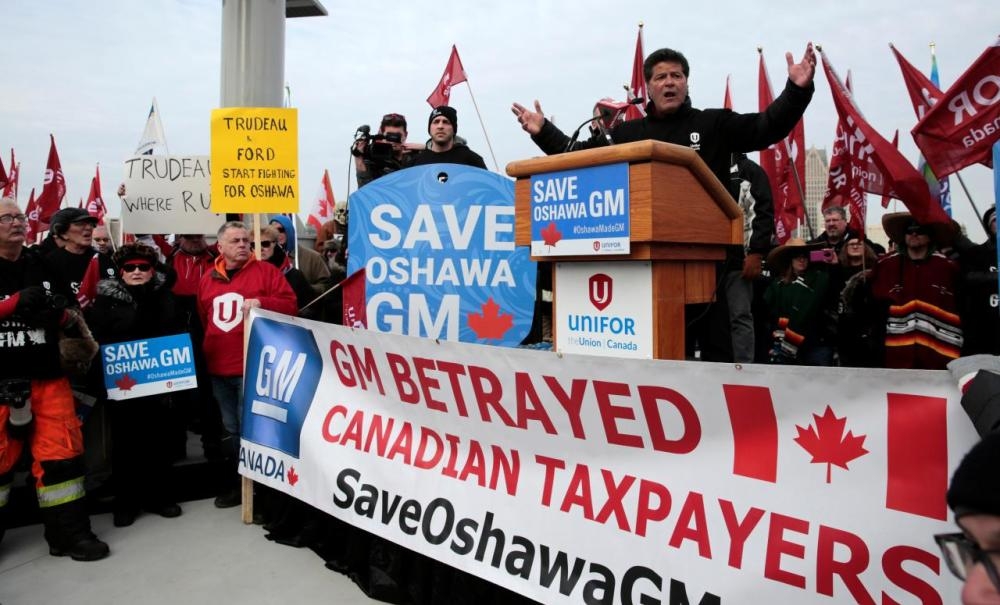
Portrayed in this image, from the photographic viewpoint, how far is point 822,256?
5.57 metres

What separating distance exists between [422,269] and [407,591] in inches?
56.9

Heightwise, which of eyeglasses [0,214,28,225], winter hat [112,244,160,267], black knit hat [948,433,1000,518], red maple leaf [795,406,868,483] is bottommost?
red maple leaf [795,406,868,483]

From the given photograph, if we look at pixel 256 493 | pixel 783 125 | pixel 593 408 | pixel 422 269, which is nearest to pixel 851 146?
pixel 783 125

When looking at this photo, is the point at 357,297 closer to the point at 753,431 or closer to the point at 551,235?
the point at 551,235

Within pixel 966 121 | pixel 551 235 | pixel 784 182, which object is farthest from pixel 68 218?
pixel 784 182

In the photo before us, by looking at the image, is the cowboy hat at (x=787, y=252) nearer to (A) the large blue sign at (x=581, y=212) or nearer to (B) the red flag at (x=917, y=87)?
(B) the red flag at (x=917, y=87)

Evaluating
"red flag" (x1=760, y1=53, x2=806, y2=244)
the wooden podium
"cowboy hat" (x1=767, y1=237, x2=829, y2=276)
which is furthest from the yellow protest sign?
"red flag" (x1=760, y1=53, x2=806, y2=244)

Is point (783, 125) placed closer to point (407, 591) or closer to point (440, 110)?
point (440, 110)

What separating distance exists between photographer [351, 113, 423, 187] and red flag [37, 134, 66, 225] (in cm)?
917

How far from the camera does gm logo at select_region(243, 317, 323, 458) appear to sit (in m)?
3.50

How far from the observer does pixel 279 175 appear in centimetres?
435

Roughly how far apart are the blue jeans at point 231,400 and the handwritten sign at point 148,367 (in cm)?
17

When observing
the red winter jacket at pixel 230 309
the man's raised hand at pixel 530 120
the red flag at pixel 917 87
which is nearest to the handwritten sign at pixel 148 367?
the red winter jacket at pixel 230 309

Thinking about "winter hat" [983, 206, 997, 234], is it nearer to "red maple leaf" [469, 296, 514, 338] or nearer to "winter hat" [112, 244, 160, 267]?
"red maple leaf" [469, 296, 514, 338]
